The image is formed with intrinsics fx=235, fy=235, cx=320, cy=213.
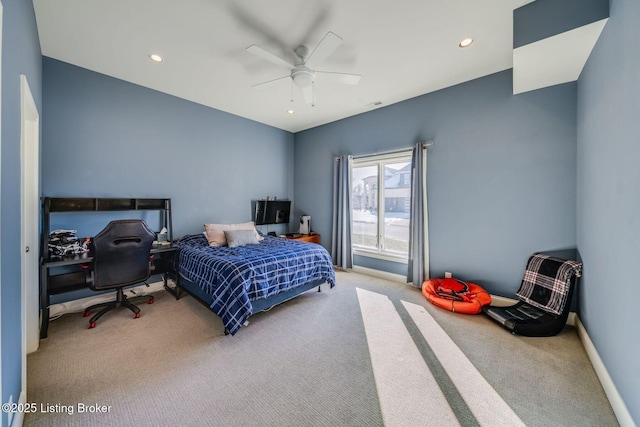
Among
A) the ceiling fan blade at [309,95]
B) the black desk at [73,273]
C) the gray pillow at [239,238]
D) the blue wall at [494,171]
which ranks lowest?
the black desk at [73,273]

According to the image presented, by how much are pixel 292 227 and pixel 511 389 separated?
4.55 meters

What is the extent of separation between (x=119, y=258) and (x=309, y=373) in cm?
236

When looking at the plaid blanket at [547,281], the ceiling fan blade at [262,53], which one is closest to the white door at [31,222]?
the ceiling fan blade at [262,53]

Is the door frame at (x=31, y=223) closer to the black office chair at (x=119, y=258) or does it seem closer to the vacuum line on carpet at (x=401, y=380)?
the black office chair at (x=119, y=258)

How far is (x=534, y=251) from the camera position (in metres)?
2.80

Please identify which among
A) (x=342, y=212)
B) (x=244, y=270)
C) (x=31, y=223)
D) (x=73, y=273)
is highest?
(x=342, y=212)

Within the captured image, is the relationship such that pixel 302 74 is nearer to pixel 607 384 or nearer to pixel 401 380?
pixel 401 380

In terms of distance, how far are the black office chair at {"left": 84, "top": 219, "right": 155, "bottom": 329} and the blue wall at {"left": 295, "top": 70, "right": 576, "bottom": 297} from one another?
12.5 feet

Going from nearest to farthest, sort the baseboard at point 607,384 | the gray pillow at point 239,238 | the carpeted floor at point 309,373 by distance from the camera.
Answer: the baseboard at point 607,384 → the carpeted floor at point 309,373 → the gray pillow at point 239,238

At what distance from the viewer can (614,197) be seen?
5.53 feet

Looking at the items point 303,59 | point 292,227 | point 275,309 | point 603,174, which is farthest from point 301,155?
point 603,174

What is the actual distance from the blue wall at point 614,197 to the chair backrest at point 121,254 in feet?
13.4

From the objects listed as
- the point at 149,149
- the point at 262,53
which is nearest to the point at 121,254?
the point at 149,149

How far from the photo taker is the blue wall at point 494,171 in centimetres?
265
